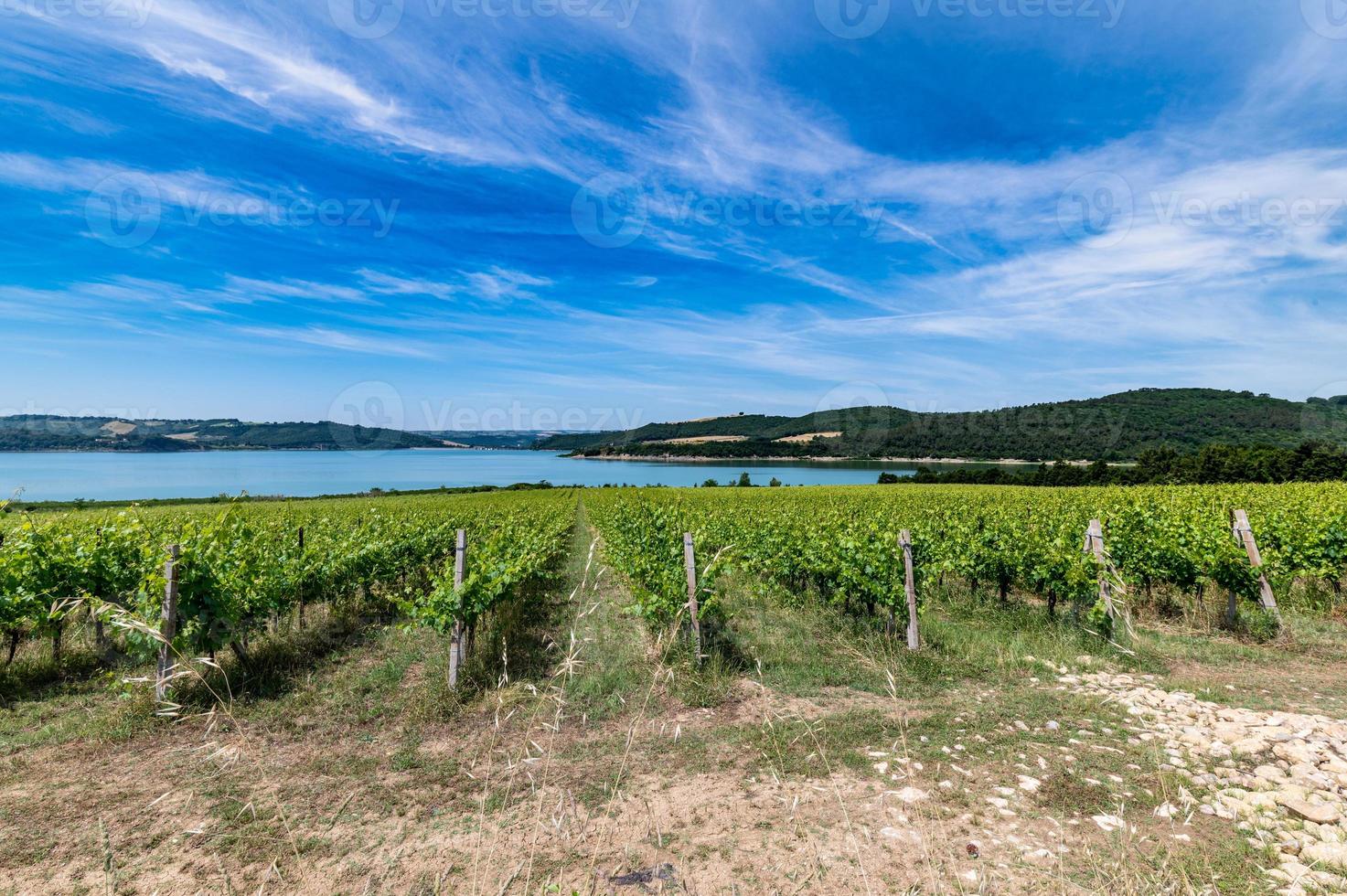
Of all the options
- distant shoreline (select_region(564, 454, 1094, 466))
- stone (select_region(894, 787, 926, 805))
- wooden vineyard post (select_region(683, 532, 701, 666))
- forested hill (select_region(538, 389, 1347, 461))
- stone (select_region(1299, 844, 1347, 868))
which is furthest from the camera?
distant shoreline (select_region(564, 454, 1094, 466))

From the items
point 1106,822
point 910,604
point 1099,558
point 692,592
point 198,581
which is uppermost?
point 1099,558

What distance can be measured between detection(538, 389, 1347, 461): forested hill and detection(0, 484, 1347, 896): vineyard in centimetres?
8366

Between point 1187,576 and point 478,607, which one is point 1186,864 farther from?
point 1187,576

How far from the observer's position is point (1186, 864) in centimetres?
366

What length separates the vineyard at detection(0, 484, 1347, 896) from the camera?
392cm

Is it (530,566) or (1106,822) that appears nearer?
(1106,822)

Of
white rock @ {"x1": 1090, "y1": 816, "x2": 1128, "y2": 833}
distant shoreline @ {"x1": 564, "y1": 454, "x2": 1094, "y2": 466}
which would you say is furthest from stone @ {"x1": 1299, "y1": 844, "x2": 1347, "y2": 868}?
distant shoreline @ {"x1": 564, "y1": 454, "x2": 1094, "y2": 466}

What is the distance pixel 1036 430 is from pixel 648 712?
135m

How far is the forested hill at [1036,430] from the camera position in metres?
90.4

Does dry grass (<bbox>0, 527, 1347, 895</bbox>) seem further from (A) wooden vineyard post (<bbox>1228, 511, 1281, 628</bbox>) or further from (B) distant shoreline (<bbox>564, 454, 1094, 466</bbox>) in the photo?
(B) distant shoreline (<bbox>564, 454, 1094, 466</bbox>)

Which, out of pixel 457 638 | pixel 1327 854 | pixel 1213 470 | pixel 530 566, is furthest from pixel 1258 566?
pixel 1213 470

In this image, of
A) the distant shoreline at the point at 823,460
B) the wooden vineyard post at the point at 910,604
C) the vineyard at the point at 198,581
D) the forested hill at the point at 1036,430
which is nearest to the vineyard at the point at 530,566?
the vineyard at the point at 198,581

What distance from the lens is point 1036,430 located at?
11662 centimetres

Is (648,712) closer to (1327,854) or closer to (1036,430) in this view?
(1327,854)
